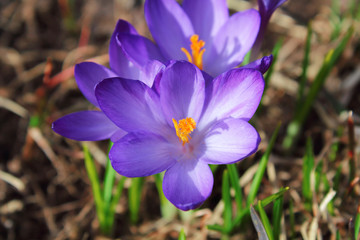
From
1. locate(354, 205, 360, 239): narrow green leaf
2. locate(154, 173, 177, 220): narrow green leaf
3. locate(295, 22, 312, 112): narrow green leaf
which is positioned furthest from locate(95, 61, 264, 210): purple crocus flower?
locate(295, 22, 312, 112): narrow green leaf

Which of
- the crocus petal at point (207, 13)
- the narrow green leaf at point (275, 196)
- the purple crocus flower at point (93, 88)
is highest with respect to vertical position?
the crocus petal at point (207, 13)

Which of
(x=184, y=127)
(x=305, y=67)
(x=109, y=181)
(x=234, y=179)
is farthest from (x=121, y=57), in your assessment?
(x=305, y=67)

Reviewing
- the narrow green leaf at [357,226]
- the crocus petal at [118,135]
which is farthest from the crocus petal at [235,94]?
the narrow green leaf at [357,226]

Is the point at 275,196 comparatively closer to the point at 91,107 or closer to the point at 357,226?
the point at 357,226

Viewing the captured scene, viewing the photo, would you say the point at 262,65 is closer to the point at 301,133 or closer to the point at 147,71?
the point at 147,71

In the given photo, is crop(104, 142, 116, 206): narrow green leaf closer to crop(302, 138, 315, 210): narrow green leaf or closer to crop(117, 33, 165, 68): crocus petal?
crop(117, 33, 165, 68): crocus petal

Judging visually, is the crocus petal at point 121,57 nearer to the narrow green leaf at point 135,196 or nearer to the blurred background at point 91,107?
the narrow green leaf at point 135,196
